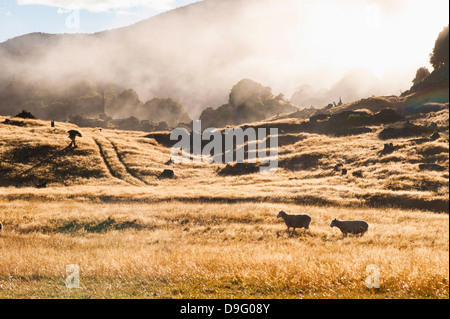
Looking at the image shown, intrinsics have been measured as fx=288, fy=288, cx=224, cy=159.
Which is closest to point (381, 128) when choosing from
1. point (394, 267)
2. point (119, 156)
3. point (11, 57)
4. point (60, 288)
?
point (119, 156)

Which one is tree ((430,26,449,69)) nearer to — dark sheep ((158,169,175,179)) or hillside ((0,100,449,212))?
hillside ((0,100,449,212))

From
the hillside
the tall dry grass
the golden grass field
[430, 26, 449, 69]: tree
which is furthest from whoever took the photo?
the hillside

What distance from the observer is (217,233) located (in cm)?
2017

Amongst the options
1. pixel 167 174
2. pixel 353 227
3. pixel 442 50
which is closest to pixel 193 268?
pixel 442 50

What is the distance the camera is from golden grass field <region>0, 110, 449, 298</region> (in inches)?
319

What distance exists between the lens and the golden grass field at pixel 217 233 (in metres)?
8.10

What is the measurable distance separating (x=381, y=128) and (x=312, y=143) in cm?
1794

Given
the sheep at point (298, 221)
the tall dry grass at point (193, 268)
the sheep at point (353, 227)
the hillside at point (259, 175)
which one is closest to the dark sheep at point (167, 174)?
the hillside at point (259, 175)

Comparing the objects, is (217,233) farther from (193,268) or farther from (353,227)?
(193,268)

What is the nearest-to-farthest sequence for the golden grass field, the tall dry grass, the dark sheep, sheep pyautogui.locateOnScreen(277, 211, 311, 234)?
the tall dry grass → the golden grass field → sheep pyautogui.locateOnScreen(277, 211, 311, 234) → the dark sheep

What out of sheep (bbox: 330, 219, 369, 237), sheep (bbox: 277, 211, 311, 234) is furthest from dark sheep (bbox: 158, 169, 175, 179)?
sheep (bbox: 330, 219, 369, 237)

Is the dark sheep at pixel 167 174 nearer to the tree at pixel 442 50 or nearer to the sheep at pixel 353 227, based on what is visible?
the sheep at pixel 353 227

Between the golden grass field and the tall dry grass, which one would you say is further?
the golden grass field
